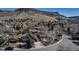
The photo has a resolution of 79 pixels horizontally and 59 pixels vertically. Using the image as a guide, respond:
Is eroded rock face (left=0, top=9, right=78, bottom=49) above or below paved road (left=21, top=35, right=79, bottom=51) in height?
above

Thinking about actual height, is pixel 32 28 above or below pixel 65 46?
above

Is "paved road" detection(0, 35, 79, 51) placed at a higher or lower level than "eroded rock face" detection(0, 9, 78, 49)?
lower

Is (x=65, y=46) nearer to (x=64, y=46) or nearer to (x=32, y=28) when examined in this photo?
(x=64, y=46)

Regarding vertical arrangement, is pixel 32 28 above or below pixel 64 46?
above

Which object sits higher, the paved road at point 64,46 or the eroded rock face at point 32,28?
the eroded rock face at point 32,28

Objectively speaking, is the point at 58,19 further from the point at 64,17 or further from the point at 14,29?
the point at 14,29

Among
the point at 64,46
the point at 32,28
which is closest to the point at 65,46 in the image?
the point at 64,46

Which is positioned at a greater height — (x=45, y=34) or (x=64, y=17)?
(x=64, y=17)
